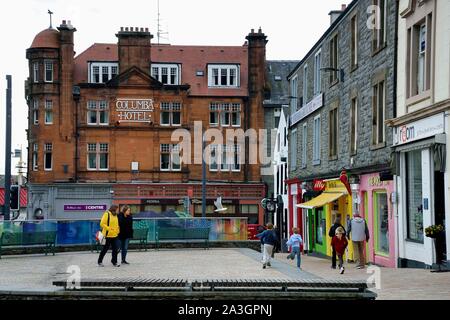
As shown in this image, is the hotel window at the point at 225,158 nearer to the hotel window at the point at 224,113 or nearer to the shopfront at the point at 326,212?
the hotel window at the point at 224,113

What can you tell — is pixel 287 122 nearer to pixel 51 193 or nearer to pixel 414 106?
pixel 51 193

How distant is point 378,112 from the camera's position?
86.0 ft

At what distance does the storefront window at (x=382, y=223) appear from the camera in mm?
25562

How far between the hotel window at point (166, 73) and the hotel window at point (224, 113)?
11.0ft

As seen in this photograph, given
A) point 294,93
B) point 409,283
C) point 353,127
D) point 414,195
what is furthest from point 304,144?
point 409,283

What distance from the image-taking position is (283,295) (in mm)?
13656

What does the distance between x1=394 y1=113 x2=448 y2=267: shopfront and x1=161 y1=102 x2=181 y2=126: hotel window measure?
35345mm

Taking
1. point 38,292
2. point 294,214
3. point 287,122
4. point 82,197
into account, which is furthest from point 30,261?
point 82,197

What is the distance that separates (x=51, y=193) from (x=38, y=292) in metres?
43.3

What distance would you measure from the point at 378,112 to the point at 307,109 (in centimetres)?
1191

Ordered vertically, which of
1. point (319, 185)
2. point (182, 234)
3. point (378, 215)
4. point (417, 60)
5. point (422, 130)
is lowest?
point (182, 234)

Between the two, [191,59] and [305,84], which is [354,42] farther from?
[191,59]

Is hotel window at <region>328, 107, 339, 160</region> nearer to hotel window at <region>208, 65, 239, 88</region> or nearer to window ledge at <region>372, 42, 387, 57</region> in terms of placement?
window ledge at <region>372, 42, 387, 57</region>

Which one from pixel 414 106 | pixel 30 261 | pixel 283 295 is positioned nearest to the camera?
pixel 283 295
